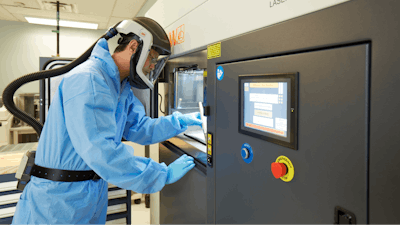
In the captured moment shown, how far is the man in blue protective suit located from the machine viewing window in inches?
22.0

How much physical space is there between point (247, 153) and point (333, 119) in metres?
0.38

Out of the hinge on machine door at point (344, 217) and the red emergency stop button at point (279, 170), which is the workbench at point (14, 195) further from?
the hinge on machine door at point (344, 217)

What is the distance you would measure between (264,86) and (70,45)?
6.37m

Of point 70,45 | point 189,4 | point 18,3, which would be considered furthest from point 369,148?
point 70,45

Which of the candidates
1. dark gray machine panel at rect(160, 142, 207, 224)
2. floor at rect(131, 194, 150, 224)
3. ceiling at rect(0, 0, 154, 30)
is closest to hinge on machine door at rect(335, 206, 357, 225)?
dark gray machine panel at rect(160, 142, 207, 224)

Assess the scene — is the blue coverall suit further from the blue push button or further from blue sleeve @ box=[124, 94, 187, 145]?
the blue push button

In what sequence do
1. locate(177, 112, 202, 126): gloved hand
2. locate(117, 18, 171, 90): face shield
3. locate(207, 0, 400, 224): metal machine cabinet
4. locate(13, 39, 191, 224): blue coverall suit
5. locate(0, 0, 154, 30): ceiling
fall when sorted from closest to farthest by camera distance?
locate(207, 0, 400, 224): metal machine cabinet → locate(13, 39, 191, 224): blue coverall suit → locate(117, 18, 171, 90): face shield → locate(177, 112, 202, 126): gloved hand → locate(0, 0, 154, 30): ceiling

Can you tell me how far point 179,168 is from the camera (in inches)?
55.6

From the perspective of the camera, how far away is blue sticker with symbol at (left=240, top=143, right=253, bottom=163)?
0.97m

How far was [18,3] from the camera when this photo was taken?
4312 mm

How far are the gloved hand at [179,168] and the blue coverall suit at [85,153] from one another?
53 millimetres

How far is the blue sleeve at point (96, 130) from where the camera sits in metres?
1.07

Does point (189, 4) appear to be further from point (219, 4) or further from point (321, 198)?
point (321, 198)

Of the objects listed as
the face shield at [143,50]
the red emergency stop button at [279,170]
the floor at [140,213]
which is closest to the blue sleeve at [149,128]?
the face shield at [143,50]
